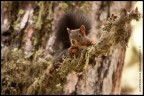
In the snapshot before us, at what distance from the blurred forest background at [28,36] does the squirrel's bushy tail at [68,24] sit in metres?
0.27

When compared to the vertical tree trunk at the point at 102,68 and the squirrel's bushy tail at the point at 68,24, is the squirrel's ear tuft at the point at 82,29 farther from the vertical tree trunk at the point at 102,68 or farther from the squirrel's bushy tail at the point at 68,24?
the vertical tree trunk at the point at 102,68

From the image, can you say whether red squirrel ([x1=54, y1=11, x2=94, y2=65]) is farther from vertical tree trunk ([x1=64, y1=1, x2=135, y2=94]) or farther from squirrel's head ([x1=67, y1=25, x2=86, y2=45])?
vertical tree trunk ([x1=64, y1=1, x2=135, y2=94])

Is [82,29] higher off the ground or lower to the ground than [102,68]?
higher

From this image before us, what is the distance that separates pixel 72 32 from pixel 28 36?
800mm

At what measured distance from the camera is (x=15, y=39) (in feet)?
14.4

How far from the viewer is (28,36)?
4371mm

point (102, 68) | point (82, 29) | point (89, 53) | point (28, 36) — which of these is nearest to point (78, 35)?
point (82, 29)

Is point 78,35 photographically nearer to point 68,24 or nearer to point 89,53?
point 68,24

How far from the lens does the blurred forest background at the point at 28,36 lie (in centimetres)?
414

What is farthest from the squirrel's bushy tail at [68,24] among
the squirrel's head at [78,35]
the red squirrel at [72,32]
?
the squirrel's head at [78,35]

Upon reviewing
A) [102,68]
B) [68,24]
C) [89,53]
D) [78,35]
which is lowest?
[102,68]

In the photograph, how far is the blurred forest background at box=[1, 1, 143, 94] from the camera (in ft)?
13.6

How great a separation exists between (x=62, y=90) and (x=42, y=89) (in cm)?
29

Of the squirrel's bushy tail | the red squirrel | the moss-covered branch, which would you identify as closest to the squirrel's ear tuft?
the red squirrel
